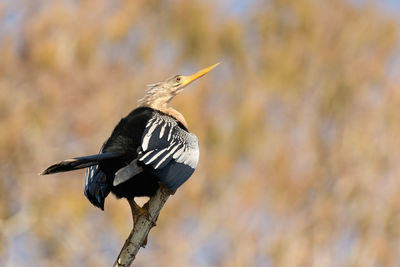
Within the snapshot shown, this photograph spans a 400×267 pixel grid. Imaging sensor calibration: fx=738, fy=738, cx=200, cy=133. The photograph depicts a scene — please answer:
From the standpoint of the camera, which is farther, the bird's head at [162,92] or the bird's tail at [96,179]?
the bird's head at [162,92]

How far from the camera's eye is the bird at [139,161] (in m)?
4.02

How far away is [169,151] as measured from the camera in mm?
4254

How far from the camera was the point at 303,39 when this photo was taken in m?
21.0

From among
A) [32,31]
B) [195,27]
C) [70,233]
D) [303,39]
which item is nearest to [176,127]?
[70,233]

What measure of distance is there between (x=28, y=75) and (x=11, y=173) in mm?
2225

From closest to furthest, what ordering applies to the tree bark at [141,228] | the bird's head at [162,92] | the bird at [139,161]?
the tree bark at [141,228] → the bird at [139,161] → the bird's head at [162,92]

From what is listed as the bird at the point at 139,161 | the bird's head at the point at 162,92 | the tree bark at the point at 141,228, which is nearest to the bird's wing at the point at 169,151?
the bird at the point at 139,161

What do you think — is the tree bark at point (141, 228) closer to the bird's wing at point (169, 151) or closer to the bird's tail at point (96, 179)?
the bird's wing at point (169, 151)

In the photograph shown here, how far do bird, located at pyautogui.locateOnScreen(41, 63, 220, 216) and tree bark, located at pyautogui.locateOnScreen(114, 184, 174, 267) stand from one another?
70mm

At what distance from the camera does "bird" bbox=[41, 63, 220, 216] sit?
4.02 meters

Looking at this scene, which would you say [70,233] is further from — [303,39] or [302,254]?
[303,39]

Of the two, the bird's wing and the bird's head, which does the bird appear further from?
the bird's head

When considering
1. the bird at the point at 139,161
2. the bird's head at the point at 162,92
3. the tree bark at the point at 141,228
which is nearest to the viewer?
the tree bark at the point at 141,228

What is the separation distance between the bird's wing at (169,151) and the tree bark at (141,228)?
118 mm
